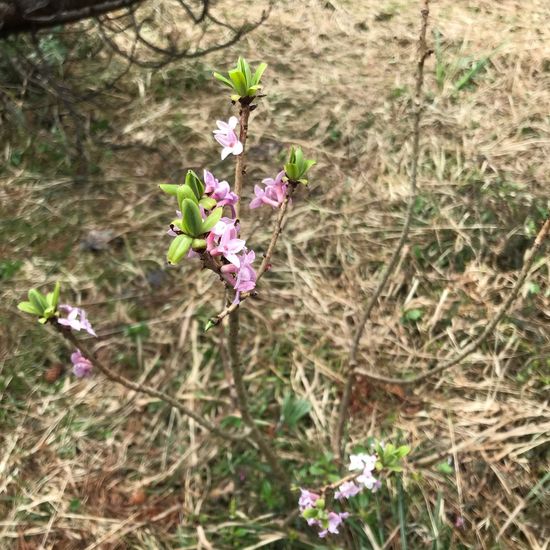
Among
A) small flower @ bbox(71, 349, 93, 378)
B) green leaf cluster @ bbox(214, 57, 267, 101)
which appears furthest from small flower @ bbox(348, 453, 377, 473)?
green leaf cluster @ bbox(214, 57, 267, 101)

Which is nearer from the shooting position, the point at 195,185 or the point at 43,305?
the point at 195,185

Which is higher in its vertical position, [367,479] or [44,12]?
[44,12]

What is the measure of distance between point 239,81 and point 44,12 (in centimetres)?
199

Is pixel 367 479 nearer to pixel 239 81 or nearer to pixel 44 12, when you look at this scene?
pixel 239 81

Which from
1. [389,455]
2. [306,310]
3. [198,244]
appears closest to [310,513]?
[389,455]

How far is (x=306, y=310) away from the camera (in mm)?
2326

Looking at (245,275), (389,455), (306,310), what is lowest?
(306,310)

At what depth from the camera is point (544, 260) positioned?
2271 millimetres

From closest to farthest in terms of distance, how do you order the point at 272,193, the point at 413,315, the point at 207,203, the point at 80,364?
the point at 207,203 → the point at 272,193 → the point at 80,364 → the point at 413,315

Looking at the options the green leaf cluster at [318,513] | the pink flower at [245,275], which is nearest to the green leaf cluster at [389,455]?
the green leaf cluster at [318,513]

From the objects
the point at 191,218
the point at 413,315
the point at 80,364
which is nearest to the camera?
the point at 191,218

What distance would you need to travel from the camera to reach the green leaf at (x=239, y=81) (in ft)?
3.39

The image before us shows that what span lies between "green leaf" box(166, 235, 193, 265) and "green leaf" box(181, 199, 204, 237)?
0.01 m

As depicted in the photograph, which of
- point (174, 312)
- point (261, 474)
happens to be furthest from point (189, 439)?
point (174, 312)
